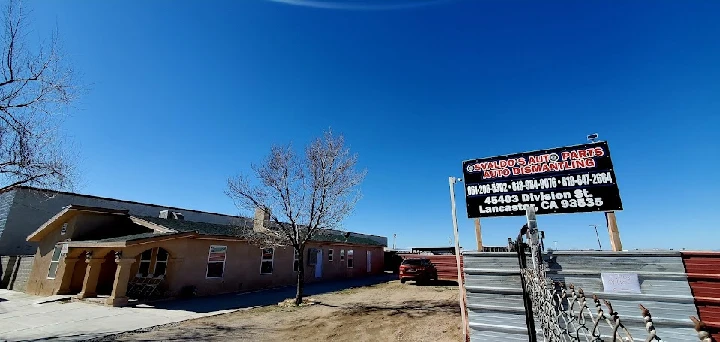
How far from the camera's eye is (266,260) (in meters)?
19.8

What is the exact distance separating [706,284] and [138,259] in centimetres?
2082

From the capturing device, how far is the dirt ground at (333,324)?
357 inches

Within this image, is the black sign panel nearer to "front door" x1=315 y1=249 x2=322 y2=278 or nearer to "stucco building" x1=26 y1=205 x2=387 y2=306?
"stucco building" x1=26 y1=205 x2=387 y2=306

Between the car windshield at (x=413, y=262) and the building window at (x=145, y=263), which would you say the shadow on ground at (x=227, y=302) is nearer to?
the building window at (x=145, y=263)

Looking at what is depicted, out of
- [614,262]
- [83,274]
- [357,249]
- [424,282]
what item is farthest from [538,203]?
[357,249]

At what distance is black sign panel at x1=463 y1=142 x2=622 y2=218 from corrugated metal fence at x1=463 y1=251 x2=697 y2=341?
4.86 ft

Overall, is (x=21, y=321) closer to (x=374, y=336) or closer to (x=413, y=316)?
(x=374, y=336)

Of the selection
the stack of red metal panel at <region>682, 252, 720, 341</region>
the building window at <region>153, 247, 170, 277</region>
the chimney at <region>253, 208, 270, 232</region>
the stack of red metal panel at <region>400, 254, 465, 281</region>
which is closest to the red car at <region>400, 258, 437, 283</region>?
the stack of red metal panel at <region>400, 254, 465, 281</region>

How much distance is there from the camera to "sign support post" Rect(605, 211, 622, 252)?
717 cm

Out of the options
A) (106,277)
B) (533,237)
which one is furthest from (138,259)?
(533,237)

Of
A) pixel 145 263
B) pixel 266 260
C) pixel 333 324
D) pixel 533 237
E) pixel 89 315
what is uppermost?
pixel 533 237

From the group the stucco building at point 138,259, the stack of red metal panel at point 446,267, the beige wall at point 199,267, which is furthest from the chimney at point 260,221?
the stack of red metal panel at point 446,267

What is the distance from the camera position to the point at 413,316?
11.3 meters

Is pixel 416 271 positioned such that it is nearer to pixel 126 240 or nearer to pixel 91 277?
pixel 126 240
